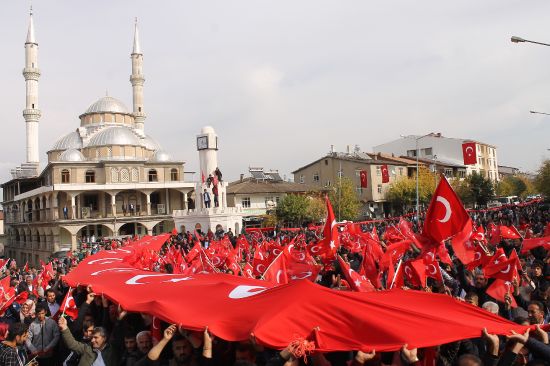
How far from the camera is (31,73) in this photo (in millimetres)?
62000

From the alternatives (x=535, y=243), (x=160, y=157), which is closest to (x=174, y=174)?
(x=160, y=157)

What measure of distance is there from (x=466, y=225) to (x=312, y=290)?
4171 millimetres

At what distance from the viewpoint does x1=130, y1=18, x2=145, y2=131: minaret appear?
229 ft

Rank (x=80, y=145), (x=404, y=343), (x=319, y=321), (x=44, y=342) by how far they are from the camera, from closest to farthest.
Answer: (x=404, y=343) < (x=319, y=321) < (x=44, y=342) < (x=80, y=145)

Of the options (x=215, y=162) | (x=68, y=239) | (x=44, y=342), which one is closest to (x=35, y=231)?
(x=68, y=239)

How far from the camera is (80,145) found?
6172 centimetres

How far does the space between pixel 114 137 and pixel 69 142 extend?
26.9 ft

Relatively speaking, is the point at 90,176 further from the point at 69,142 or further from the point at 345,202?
the point at 345,202

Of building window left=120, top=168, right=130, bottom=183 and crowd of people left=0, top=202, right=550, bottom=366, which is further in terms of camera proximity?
building window left=120, top=168, right=130, bottom=183

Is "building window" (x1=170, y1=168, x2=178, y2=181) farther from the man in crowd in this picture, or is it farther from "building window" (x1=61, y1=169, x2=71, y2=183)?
the man in crowd

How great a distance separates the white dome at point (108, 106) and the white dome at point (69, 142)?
12.4 ft

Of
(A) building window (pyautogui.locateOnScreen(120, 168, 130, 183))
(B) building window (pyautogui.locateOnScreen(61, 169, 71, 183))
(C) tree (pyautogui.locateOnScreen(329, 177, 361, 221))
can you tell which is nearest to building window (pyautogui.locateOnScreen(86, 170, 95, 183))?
(B) building window (pyautogui.locateOnScreen(61, 169, 71, 183))

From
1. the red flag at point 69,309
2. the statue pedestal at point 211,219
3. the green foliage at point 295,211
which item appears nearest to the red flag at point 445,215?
the red flag at point 69,309

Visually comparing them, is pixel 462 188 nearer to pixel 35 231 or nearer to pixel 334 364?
pixel 35 231
